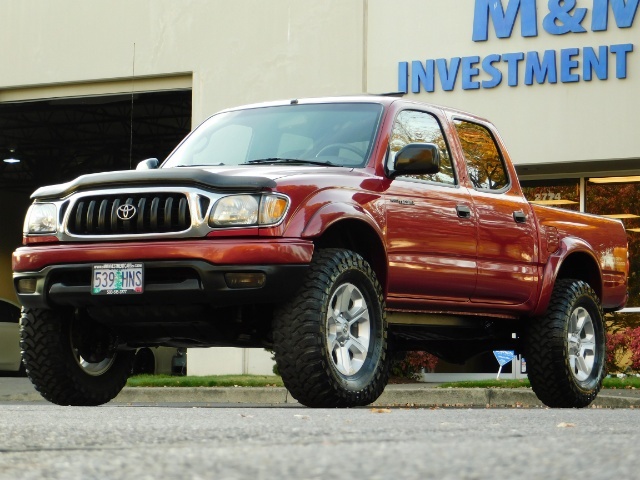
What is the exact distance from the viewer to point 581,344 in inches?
408

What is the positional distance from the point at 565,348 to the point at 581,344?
1.68ft

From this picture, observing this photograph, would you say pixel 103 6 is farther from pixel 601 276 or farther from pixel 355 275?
pixel 355 275

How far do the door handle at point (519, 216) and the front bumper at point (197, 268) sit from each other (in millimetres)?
2619

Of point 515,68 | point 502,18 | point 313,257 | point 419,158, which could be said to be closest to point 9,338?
point 515,68

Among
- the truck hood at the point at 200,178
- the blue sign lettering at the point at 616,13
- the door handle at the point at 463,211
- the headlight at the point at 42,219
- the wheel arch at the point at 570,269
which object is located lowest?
the wheel arch at the point at 570,269

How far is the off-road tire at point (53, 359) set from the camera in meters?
8.31

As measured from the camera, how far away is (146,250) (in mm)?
7613

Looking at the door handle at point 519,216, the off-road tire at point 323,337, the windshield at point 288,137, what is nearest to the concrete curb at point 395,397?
the door handle at point 519,216

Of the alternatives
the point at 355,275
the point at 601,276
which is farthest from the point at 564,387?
the point at 355,275

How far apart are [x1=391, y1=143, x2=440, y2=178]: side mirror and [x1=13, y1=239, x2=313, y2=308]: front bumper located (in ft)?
3.64

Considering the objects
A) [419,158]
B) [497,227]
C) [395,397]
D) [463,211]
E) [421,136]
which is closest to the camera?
[419,158]

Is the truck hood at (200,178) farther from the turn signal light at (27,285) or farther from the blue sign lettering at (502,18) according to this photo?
the blue sign lettering at (502,18)

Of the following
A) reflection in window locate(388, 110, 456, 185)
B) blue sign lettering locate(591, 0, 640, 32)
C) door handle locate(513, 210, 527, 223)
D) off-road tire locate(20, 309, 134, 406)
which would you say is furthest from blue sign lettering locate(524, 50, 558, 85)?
off-road tire locate(20, 309, 134, 406)

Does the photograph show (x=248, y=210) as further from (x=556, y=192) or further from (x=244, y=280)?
(x=556, y=192)
